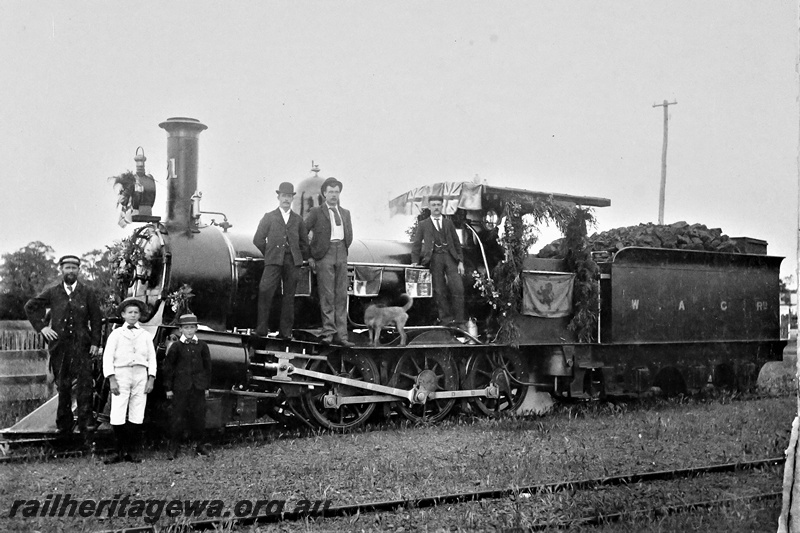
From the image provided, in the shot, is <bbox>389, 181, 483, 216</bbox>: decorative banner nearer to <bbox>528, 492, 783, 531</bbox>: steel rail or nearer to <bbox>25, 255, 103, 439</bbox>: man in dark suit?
<bbox>25, 255, 103, 439</bbox>: man in dark suit

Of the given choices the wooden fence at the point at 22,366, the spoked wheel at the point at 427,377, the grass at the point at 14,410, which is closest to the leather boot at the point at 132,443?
the grass at the point at 14,410

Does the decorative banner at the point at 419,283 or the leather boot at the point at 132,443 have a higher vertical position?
the decorative banner at the point at 419,283

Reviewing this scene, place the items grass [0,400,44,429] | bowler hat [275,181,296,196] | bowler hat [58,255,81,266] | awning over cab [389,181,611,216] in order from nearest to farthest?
bowler hat [58,255,81,266]
bowler hat [275,181,296,196]
grass [0,400,44,429]
awning over cab [389,181,611,216]

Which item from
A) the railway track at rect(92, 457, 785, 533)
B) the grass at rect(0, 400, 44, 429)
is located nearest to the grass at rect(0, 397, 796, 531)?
the railway track at rect(92, 457, 785, 533)

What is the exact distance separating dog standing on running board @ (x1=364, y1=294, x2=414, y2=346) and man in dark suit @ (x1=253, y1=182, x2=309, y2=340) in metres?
1.16

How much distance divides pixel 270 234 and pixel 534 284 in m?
4.01

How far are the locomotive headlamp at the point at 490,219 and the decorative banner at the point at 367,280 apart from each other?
1.87 m

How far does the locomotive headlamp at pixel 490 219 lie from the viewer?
11648 mm

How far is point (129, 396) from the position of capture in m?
8.21

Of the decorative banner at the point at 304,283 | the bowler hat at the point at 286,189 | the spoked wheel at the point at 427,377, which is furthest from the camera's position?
the spoked wheel at the point at 427,377

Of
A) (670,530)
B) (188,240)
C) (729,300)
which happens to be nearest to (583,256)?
(729,300)

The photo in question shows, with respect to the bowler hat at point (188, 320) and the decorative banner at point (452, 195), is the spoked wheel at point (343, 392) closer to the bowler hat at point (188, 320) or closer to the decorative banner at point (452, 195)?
the bowler hat at point (188, 320)

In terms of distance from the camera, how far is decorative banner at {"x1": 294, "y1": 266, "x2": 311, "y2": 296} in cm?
998

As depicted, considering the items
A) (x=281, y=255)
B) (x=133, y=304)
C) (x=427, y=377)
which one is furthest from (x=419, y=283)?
(x=133, y=304)
